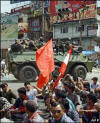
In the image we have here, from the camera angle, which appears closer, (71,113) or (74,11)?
(71,113)

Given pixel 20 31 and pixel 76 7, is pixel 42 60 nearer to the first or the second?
pixel 76 7

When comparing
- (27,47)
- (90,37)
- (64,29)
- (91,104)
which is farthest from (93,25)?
(91,104)

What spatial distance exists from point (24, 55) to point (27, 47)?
49 cm

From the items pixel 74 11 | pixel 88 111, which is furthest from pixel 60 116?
pixel 74 11

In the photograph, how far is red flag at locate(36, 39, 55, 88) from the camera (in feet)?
31.8

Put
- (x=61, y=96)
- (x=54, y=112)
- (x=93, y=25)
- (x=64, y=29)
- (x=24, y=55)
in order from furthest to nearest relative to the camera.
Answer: (x=64, y=29) → (x=93, y=25) → (x=24, y=55) → (x=61, y=96) → (x=54, y=112)

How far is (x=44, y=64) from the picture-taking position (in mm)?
10156

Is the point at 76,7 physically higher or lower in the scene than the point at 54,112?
higher

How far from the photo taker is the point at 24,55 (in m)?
19.0

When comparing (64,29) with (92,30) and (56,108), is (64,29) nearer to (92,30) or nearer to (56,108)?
(92,30)

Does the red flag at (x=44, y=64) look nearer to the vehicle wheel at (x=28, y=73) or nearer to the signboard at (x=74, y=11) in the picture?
the vehicle wheel at (x=28, y=73)

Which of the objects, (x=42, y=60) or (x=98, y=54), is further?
(x=98, y=54)

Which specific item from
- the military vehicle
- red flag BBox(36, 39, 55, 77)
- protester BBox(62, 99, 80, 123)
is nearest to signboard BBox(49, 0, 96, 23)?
the military vehicle

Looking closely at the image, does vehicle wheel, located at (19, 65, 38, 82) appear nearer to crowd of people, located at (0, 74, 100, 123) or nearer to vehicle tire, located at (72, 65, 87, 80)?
vehicle tire, located at (72, 65, 87, 80)
